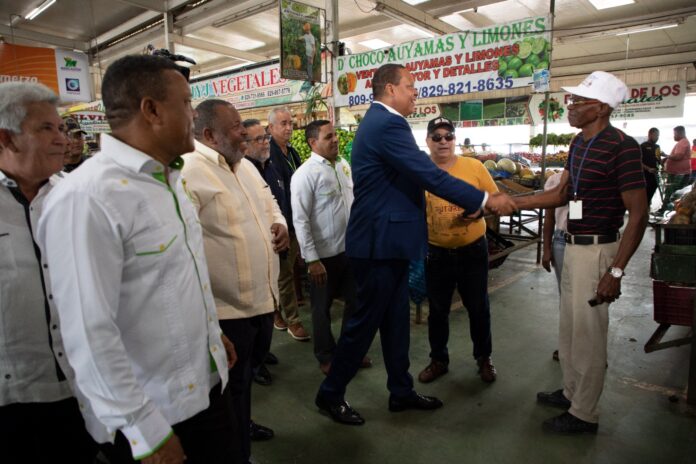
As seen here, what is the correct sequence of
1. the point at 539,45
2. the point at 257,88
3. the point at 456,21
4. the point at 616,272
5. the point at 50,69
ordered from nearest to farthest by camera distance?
the point at 616,272 → the point at 539,45 → the point at 257,88 → the point at 50,69 → the point at 456,21

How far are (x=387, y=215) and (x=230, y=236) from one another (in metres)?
0.91

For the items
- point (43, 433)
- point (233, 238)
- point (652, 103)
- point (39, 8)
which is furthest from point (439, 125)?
point (652, 103)

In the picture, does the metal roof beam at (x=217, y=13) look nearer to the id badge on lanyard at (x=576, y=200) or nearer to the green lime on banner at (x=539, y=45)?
the green lime on banner at (x=539, y=45)

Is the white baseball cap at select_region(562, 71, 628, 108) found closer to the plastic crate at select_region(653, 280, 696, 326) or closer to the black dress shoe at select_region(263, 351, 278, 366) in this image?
the plastic crate at select_region(653, 280, 696, 326)

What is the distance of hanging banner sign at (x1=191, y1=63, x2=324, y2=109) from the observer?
20.3 ft

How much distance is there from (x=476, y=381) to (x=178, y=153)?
2.62m

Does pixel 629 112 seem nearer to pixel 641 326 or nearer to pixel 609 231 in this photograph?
pixel 641 326

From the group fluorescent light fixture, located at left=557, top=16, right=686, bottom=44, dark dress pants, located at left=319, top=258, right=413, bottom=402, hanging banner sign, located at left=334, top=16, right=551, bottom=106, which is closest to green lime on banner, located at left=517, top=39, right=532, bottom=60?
hanging banner sign, located at left=334, top=16, right=551, bottom=106

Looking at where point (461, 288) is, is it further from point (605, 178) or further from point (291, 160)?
point (291, 160)

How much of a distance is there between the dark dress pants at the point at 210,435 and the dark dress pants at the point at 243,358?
1.40 feet

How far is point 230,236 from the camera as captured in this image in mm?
1826

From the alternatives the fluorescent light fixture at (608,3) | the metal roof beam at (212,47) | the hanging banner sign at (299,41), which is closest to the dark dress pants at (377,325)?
the hanging banner sign at (299,41)

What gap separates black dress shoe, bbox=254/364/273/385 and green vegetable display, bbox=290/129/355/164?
2491 millimetres

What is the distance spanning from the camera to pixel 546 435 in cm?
245
